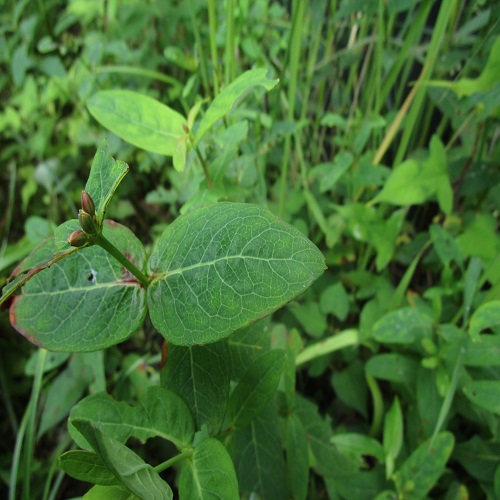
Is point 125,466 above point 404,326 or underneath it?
above

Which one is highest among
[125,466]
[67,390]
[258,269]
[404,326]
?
[258,269]

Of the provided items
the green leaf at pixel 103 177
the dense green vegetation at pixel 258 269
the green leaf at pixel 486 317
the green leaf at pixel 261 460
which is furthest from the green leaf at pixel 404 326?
the green leaf at pixel 103 177

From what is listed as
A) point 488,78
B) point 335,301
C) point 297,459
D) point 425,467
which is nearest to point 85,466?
point 297,459

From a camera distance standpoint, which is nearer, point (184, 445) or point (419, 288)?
point (184, 445)

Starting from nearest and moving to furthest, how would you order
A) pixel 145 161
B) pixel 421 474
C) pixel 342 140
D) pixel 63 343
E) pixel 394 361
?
pixel 63 343
pixel 421 474
pixel 394 361
pixel 342 140
pixel 145 161

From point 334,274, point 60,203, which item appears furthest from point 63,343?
point 60,203

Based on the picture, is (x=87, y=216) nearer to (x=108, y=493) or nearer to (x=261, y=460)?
(x=108, y=493)

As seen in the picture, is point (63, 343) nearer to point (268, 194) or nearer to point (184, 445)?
point (184, 445)
